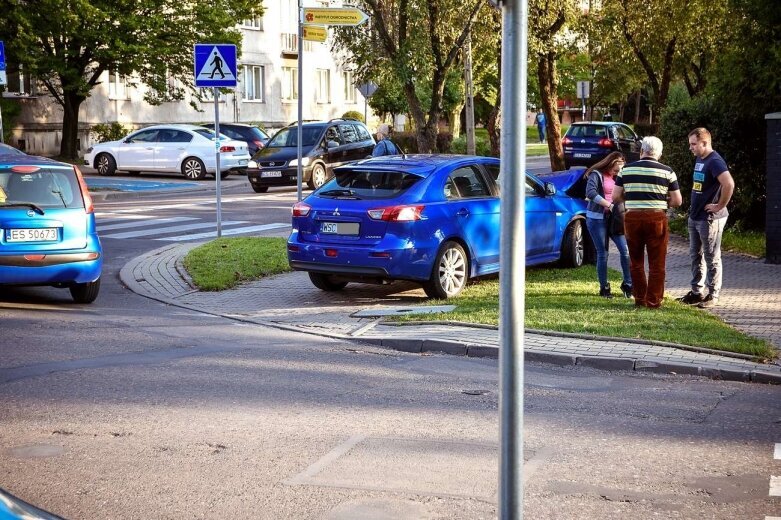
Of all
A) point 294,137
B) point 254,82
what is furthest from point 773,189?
point 254,82

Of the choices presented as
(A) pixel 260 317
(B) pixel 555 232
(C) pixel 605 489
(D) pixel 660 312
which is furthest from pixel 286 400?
(B) pixel 555 232

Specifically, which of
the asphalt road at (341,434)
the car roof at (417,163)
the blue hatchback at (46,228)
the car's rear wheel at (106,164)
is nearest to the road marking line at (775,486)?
the asphalt road at (341,434)

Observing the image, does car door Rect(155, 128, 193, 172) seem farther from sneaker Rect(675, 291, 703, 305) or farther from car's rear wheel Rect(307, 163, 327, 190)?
sneaker Rect(675, 291, 703, 305)

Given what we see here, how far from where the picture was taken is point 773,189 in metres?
15.5

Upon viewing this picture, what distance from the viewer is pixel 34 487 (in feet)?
20.0

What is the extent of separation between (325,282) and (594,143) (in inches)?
1131

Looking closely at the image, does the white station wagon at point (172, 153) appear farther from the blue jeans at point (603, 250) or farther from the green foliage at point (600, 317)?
the blue jeans at point (603, 250)

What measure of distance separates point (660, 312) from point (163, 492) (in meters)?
6.86

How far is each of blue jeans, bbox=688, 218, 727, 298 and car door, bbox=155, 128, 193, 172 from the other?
951 inches

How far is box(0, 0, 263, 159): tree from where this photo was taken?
37375mm

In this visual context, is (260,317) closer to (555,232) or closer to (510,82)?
(555,232)

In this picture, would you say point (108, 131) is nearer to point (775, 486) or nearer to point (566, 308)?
point (566, 308)

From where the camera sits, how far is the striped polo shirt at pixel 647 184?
11.7 m

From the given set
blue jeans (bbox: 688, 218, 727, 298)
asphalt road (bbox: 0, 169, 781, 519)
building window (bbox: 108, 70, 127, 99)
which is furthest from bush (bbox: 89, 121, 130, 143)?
asphalt road (bbox: 0, 169, 781, 519)
